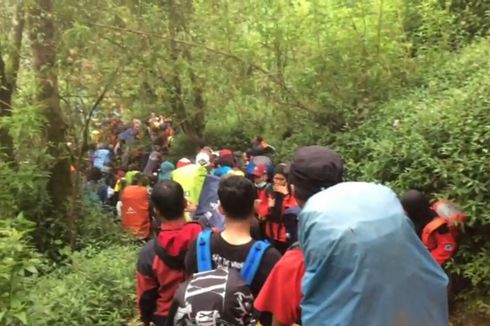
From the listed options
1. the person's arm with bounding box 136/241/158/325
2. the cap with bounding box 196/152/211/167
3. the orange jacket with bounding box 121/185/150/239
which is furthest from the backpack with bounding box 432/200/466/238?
the cap with bounding box 196/152/211/167

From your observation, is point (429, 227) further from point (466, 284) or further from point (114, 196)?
point (114, 196)

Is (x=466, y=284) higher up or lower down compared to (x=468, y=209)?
lower down

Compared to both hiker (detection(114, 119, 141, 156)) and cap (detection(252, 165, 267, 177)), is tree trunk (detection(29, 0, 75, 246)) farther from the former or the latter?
hiker (detection(114, 119, 141, 156))

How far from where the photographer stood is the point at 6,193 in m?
7.55

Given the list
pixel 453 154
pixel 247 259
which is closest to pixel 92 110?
pixel 453 154

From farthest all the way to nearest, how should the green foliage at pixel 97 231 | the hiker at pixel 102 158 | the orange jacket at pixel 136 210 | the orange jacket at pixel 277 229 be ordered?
the hiker at pixel 102 158, the orange jacket at pixel 136 210, the green foliage at pixel 97 231, the orange jacket at pixel 277 229

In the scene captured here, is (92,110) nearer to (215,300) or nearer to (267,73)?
(267,73)

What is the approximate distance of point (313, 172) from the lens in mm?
2783

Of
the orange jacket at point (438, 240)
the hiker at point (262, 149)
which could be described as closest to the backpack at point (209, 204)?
the orange jacket at point (438, 240)

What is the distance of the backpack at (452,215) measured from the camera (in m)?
5.36

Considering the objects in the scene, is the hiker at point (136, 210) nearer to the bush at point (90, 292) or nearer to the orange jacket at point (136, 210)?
the orange jacket at point (136, 210)

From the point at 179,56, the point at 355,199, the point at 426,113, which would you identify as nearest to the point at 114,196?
the point at 179,56

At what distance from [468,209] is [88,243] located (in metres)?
5.44

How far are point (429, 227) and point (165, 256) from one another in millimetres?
2380
